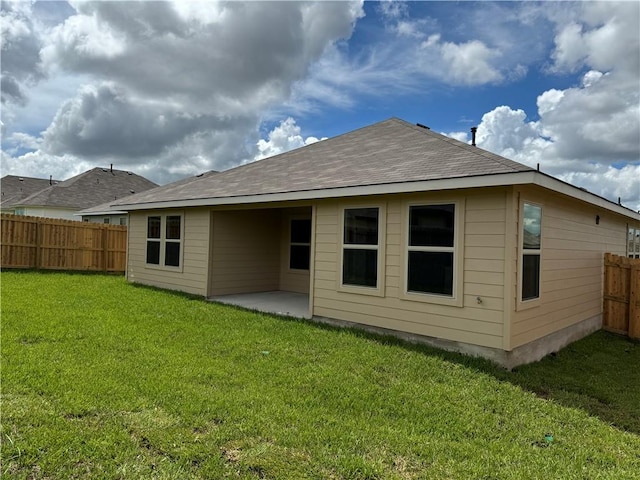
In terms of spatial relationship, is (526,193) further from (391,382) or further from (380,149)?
(380,149)

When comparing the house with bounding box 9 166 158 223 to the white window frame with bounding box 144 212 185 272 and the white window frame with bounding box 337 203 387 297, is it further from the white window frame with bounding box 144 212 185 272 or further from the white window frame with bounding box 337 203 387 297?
the white window frame with bounding box 337 203 387 297

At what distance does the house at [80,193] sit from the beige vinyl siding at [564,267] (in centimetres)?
2120

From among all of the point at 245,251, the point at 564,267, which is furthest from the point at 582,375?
the point at 245,251

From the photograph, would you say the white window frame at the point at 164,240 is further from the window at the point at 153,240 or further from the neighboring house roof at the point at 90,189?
the neighboring house roof at the point at 90,189

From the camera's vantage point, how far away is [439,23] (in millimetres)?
9430

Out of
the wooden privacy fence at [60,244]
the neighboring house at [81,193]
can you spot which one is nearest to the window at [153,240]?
the wooden privacy fence at [60,244]

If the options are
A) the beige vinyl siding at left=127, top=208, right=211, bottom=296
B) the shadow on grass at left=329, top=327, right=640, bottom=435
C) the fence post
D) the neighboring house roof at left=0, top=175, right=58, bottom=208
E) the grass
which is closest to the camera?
the grass

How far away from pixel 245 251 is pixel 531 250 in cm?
696

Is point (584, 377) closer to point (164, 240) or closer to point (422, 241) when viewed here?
point (422, 241)

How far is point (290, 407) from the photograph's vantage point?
379 cm

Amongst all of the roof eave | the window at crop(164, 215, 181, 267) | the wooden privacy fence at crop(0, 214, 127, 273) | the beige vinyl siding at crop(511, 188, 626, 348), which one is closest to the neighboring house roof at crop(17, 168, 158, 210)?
the wooden privacy fence at crop(0, 214, 127, 273)

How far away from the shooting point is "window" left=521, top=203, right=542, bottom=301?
5648 mm

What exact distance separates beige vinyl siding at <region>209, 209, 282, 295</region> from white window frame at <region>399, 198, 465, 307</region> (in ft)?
17.0

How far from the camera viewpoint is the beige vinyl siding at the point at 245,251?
10.1 metres
